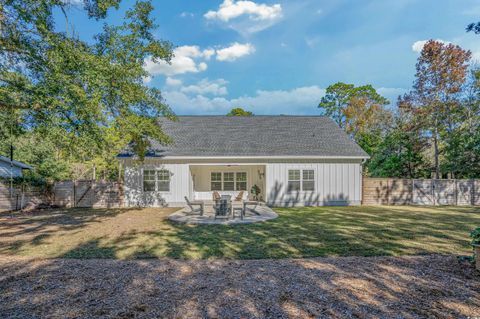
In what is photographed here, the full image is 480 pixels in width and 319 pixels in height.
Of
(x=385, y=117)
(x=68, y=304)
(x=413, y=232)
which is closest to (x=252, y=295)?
(x=68, y=304)

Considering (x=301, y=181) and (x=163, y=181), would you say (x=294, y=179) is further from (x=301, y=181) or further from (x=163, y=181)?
(x=163, y=181)

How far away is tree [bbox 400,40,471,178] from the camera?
2012 centimetres

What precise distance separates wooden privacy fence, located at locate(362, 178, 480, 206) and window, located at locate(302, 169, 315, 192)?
3276 mm

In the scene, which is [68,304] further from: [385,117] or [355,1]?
[385,117]

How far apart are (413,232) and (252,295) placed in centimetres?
671

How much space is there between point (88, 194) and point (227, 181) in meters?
8.15

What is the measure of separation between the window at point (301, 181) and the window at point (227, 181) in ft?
12.1

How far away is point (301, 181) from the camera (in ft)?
47.6

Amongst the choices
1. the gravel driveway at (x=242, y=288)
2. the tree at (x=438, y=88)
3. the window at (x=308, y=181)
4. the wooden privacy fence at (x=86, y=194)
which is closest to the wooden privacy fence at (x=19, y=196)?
the wooden privacy fence at (x=86, y=194)

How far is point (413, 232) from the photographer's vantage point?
26.2ft

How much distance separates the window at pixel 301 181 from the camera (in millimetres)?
14508

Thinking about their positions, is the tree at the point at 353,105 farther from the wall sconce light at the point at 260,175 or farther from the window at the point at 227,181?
the window at the point at 227,181

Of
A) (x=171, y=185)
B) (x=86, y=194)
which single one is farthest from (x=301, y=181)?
(x=86, y=194)

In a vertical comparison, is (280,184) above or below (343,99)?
below
